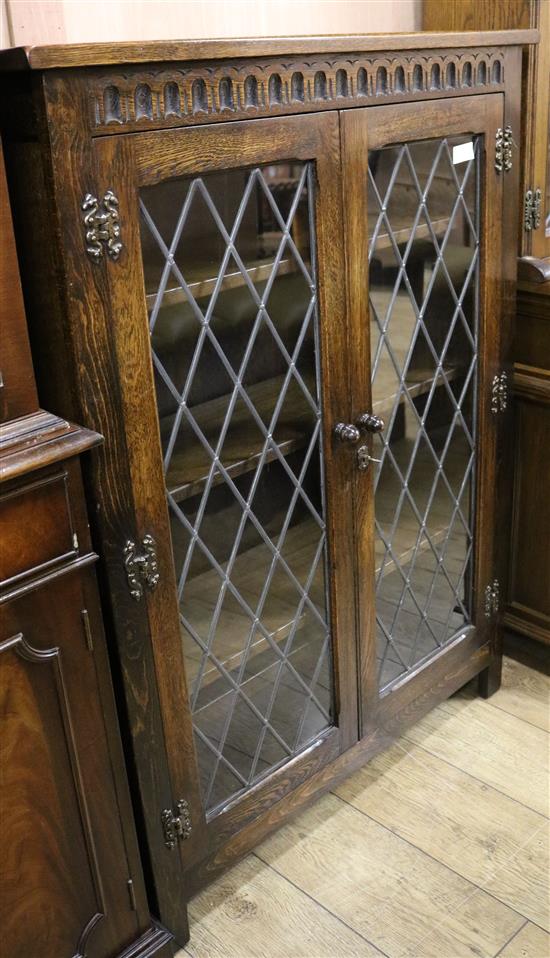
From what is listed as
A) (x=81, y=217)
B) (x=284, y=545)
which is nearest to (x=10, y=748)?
(x=284, y=545)

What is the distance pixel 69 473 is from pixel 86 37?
683 mm

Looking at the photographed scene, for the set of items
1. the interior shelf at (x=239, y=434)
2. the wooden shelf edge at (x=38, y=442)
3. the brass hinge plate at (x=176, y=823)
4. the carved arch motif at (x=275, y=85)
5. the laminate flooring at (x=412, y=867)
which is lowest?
the laminate flooring at (x=412, y=867)

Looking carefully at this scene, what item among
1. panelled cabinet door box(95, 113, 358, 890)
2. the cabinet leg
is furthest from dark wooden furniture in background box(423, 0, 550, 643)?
panelled cabinet door box(95, 113, 358, 890)

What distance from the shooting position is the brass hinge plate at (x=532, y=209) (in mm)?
1603

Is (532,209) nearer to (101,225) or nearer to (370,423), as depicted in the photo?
(370,423)

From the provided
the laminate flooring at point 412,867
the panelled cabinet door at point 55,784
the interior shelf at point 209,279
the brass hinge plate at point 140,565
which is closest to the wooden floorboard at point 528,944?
the laminate flooring at point 412,867

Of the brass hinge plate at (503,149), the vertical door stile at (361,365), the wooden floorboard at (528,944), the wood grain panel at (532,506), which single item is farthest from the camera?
the wood grain panel at (532,506)

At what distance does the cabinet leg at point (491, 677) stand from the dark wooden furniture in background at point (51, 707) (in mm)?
840

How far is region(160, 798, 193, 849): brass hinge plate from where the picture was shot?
48.5 inches

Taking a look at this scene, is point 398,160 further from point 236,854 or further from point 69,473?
point 236,854

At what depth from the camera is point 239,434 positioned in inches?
46.6

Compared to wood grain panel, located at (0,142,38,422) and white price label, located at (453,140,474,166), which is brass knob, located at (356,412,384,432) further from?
wood grain panel, located at (0,142,38,422)

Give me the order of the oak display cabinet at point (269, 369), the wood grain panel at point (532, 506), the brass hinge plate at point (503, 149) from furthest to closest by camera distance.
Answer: the wood grain panel at point (532, 506) < the brass hinge plate at point (503, 149) < the oak display cabinet at point (269, 369)

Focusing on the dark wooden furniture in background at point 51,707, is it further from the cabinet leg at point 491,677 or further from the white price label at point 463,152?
the cabinet leg at point 491,677
